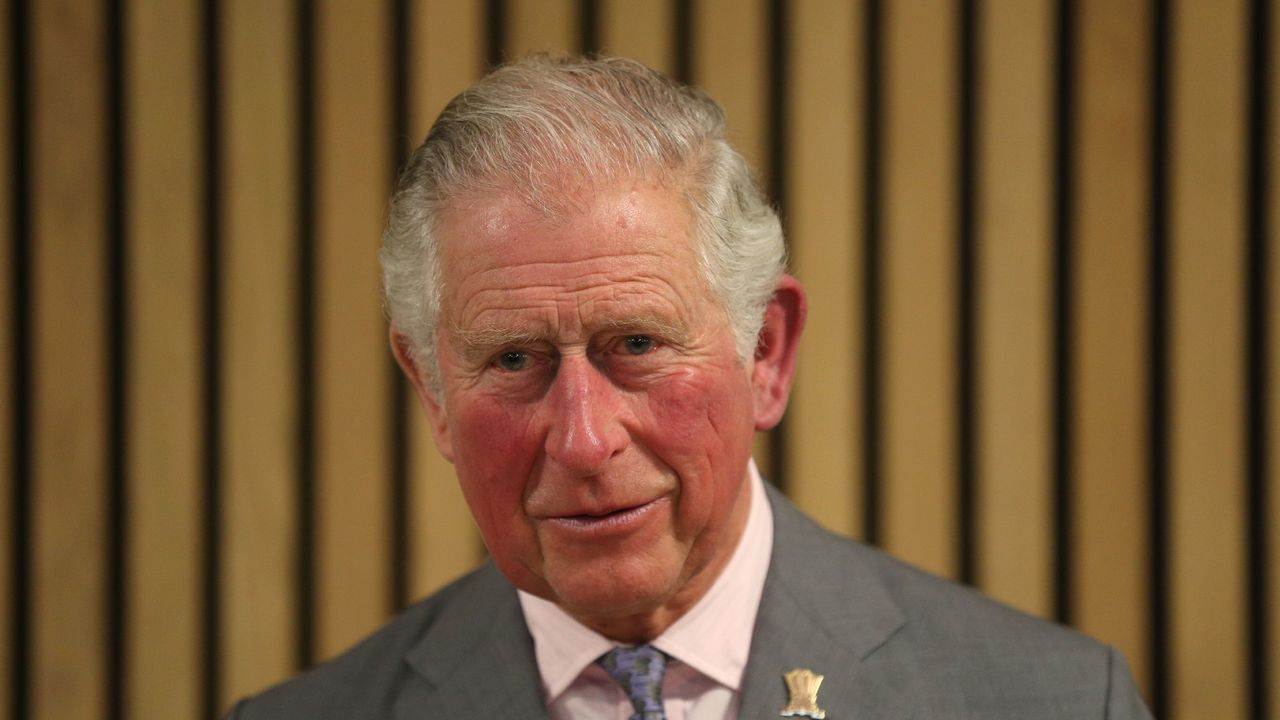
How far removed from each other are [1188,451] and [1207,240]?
43 cm

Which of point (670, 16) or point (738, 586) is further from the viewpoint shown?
point (670, 16)

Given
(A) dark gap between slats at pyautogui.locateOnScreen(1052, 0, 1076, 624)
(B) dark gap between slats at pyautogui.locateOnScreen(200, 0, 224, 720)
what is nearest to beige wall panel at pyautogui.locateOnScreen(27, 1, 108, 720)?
(B) dark gap between slats at pyautogui.locateOnScreen(200, 0, 224, 720)

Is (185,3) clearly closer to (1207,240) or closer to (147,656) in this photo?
(147,656)

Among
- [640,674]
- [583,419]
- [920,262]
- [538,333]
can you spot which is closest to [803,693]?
[640,674]

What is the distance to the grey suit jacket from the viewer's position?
165 cm

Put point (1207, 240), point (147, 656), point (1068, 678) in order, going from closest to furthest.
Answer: point (1068, 678)
point (1207, 240)
point (147, 656)

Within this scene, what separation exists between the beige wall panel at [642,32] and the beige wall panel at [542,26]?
0.07 metres

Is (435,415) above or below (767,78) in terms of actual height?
below

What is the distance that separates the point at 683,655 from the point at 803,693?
0.17 metres

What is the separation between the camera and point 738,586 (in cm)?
173

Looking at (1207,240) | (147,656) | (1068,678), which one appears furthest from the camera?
(147,656)

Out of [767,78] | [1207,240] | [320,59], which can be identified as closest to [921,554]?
[1207,240]

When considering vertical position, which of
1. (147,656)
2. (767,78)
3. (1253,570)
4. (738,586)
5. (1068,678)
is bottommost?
(147,656)

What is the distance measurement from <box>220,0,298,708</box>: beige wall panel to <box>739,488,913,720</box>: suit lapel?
47.8 inches
